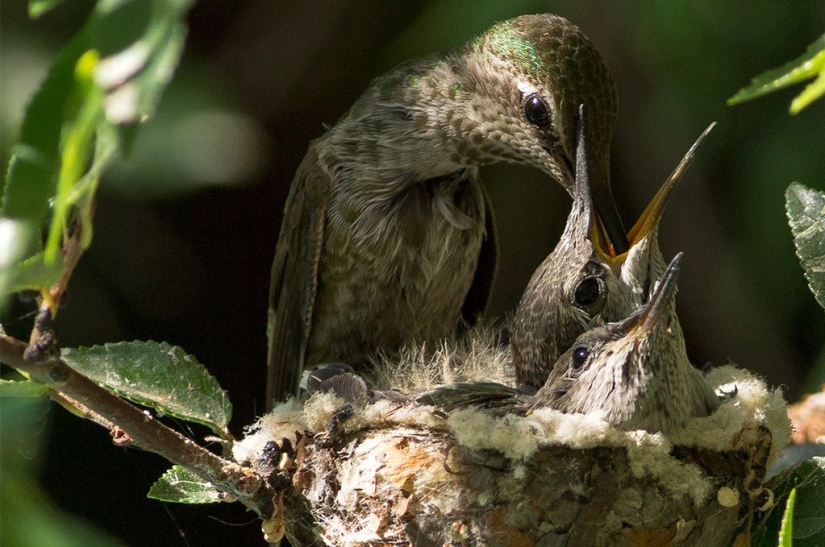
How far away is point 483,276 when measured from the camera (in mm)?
2406

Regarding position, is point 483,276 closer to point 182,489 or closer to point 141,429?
point 182,489

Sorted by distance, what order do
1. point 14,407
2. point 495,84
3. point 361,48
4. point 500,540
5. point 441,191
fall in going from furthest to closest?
point 361,48 < point 441,191 < point 495,84 < point 500,540 < point 14,407

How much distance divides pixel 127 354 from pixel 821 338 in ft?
6.79

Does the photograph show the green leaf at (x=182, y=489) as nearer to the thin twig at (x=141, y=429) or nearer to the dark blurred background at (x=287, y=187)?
the thin twig at (x=141, y=429)

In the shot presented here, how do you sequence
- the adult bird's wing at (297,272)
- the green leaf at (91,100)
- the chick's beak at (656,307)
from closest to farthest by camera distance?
1. the green leaf at (91,100)
2. the chick's beak at (656,307)
3. the adult bird's wing at (297,272)

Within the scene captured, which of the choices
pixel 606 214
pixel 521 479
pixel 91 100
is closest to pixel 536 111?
pixel 606 214

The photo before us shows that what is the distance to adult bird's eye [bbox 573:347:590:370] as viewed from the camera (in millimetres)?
1701

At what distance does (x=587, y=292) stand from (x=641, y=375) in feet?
0.78

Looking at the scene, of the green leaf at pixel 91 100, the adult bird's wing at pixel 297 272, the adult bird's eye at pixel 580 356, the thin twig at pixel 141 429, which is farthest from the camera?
the adult bird's wing at pixel 297 272

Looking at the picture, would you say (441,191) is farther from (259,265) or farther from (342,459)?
(259,265)

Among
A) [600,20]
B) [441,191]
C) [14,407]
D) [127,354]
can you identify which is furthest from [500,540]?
[600,20]

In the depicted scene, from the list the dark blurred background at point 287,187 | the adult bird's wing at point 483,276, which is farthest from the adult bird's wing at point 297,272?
the adult bird's wing at point 483,276

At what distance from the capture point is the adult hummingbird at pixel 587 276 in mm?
1788

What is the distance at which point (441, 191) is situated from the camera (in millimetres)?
2158
